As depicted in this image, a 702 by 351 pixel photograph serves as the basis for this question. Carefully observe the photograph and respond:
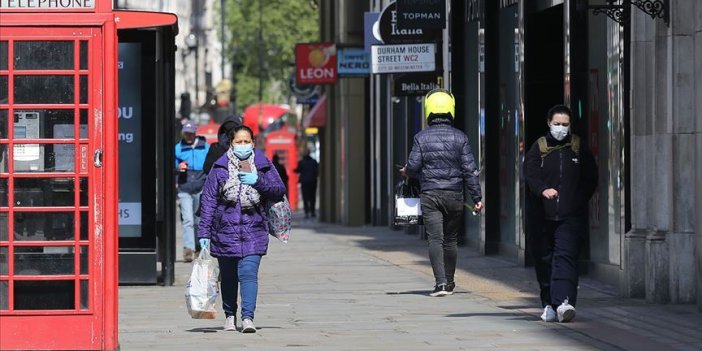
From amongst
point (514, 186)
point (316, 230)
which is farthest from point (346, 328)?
point (316, 230)

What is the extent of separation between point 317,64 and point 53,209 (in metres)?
27.2

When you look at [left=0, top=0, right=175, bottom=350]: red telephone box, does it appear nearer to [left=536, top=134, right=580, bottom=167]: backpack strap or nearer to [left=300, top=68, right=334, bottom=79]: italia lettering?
[left=536, top=134, right=580, bottom=167]: backpack strap

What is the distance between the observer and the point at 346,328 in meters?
12.7

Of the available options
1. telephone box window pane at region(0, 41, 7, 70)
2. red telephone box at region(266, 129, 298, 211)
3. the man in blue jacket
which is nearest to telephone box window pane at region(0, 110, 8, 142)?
telephone box window pane at region(0, 41, 7, 70)

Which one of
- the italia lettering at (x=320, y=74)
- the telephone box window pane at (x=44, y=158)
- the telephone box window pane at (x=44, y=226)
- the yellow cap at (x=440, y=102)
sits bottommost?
the telephone box window pane at (x=44, y=226)

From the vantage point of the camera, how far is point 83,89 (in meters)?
10.4

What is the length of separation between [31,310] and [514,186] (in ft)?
35.9

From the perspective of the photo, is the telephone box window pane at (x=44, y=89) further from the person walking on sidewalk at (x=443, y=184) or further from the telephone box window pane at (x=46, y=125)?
the person walking on sidewalk at (x=443, y=184)

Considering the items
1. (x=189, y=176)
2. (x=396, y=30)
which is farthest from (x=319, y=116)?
(x=189, y=176)

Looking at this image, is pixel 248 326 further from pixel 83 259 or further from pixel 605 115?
pixel 605 115

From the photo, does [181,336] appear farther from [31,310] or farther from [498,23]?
[498,23]

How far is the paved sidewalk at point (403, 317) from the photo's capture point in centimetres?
1159

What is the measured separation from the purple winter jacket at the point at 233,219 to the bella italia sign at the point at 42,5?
7.97 feet

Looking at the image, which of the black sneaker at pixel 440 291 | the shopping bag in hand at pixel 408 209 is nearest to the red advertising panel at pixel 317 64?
the shopping bag in hand at pixel 408 209
